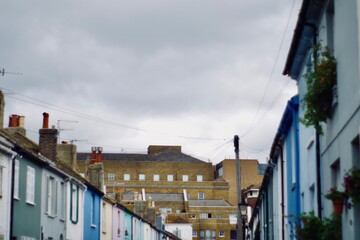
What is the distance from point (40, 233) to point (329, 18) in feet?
64.3

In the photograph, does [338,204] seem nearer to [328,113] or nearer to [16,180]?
[328,113]

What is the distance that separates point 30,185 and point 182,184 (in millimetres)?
122066

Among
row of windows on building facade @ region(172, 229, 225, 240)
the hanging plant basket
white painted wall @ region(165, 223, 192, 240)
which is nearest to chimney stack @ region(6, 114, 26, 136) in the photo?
the hanging plant basket

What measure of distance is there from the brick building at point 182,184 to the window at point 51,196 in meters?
97.8

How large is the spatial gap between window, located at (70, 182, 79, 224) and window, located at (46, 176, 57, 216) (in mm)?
2718

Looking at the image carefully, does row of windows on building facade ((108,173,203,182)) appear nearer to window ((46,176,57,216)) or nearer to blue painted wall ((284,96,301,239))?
window ((46,176,57,216))

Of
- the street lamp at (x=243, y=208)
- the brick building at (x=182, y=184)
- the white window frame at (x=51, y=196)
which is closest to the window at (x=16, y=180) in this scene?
the white window frame at (x=51, y=196)

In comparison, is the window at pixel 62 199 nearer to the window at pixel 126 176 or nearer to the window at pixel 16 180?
the window at pixel 16 180

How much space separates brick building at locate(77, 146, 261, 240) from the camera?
13362 cm

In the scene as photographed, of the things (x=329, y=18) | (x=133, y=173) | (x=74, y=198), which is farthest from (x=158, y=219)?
(x=133, y=173)

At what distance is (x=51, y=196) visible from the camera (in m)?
33.8

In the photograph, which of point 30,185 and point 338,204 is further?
point 30,185

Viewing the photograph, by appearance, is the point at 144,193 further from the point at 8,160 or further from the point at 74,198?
the point at 8,160

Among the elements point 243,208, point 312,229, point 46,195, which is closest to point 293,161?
point 312,229
